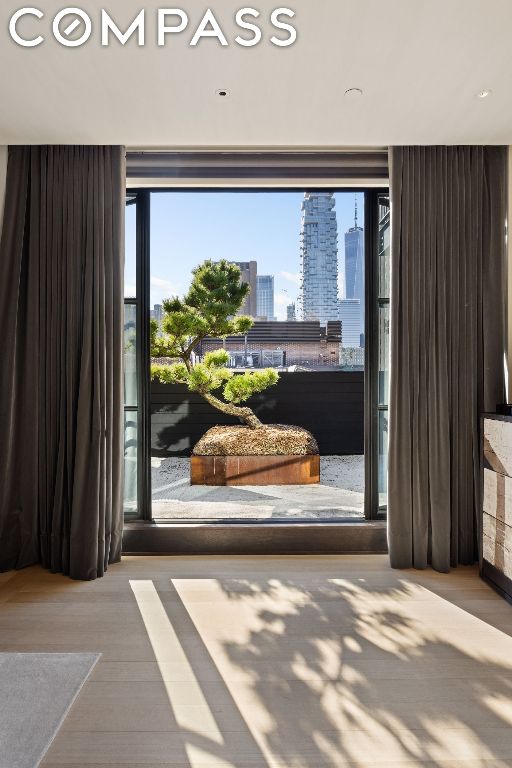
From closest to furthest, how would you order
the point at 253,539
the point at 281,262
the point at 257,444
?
the point at 253,539
the point at 257,444
the point at 281,262

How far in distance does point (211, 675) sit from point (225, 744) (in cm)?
38

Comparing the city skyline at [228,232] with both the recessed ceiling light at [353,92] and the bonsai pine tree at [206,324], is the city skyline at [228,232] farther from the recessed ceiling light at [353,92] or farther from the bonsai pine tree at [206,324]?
the recessed ceiling light at [353,92]

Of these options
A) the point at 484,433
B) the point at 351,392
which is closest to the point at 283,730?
the point at 484,433

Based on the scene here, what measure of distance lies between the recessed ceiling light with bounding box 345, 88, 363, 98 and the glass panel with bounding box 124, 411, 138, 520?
2.23 m

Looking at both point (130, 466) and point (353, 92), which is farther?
point (130, 466)

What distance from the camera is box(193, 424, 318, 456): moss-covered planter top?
18.0 ft

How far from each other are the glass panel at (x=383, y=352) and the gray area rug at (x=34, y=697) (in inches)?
89.3

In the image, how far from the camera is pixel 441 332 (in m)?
3.18

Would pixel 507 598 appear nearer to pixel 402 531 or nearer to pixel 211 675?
pixel 402 531

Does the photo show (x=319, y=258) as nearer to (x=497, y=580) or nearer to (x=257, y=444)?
(x=257, y=444)

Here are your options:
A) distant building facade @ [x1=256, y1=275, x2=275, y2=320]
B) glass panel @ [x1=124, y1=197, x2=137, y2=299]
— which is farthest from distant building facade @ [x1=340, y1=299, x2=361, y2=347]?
glass panel @ [x1=124, y1=197, x2=137, y2=299]


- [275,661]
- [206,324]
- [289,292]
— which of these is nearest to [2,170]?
[206,324]

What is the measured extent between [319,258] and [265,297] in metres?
0.89

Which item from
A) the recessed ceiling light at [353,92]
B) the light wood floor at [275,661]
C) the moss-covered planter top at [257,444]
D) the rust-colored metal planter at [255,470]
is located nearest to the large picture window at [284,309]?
the rust-colored metal planter at [255,470]
